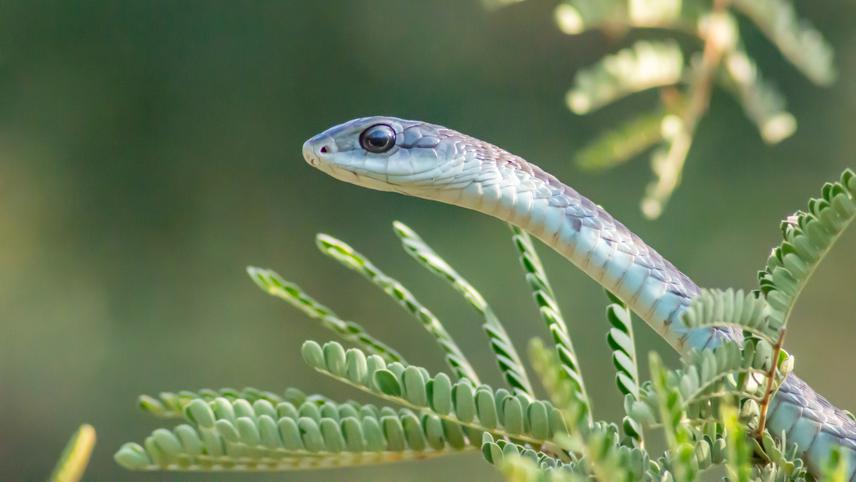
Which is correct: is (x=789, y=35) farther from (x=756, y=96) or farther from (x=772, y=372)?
(x=772, y=372)

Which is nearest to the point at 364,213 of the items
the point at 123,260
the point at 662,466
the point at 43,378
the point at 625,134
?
the point at 123,260

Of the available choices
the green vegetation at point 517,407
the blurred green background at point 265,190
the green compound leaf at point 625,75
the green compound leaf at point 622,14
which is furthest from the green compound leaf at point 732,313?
the blurred green background at point 265,190

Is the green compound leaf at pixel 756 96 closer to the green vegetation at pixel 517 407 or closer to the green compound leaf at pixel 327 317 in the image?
the green vegetation at pixel 517 407

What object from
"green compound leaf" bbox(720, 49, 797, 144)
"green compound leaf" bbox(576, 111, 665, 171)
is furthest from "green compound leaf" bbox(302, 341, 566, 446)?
"green compound leaf" bbox(720, 49, 797, 144)

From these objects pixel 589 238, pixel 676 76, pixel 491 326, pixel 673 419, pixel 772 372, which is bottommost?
pixel 673 419

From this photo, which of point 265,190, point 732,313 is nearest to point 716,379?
point 732,313

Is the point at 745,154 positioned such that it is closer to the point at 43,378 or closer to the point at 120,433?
the point at 120,433

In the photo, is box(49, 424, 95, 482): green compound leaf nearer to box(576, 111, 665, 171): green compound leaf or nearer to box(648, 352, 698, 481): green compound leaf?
box(648, 352, 698, 481): green compound leaf
